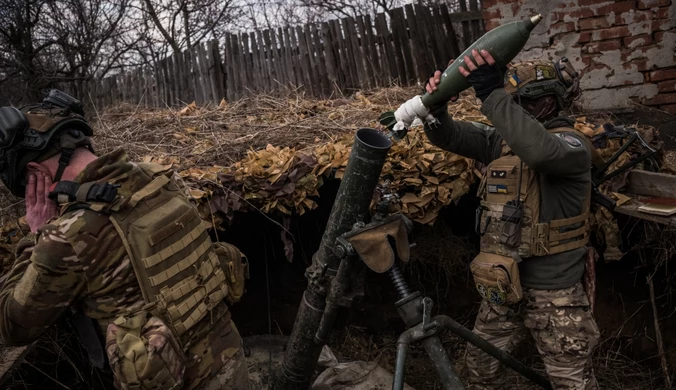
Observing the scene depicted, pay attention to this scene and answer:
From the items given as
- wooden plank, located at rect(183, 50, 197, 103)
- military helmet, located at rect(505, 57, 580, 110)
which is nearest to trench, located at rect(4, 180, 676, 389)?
military helmet, located at rect(505, 57, 580, 110)

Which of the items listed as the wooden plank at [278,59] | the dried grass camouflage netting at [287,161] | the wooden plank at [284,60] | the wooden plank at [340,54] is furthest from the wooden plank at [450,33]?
the dried grass camouflage netting at [287,161]

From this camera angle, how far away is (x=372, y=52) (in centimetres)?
742

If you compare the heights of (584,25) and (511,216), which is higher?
(584,25)

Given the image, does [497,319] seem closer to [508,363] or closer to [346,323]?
[508,363]

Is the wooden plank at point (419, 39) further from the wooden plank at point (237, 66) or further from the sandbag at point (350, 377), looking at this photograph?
the sandbag at point (350, 377)

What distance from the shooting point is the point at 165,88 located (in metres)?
8.77

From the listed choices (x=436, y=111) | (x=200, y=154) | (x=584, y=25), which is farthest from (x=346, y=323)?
(x=584, y=25)

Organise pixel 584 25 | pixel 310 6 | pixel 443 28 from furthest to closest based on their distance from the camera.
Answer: pixel 310 6
pixel 443 28
pixel 584 25

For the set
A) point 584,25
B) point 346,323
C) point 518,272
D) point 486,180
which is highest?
point 584,25

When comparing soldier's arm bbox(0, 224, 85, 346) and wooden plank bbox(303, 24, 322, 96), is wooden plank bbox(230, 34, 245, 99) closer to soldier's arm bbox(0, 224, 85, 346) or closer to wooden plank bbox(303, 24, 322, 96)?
wooden plank bbox(303, 24, 322, 96)

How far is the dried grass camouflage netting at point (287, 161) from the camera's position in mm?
3588

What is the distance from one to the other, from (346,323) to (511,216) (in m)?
2.48

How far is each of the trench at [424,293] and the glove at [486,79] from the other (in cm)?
158

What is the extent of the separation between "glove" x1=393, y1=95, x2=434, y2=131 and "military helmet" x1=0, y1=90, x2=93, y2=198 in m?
1.49
